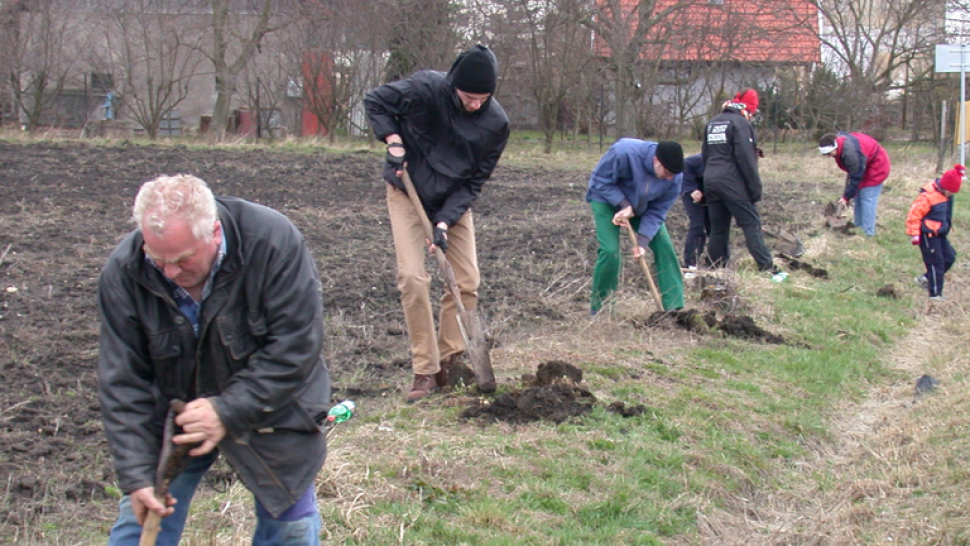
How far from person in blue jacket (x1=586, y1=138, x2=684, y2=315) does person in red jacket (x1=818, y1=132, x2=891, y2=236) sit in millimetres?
5995

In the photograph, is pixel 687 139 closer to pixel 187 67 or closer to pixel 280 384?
pixel 187 67

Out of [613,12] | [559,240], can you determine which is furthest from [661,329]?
[613,12]

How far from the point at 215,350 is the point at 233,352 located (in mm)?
58

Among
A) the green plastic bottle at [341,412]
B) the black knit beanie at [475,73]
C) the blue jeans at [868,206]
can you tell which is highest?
the black knit beanie at [475,73]

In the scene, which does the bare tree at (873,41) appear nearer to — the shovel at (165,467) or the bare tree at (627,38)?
the bare tree at (627,38)

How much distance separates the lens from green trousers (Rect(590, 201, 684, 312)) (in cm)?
762

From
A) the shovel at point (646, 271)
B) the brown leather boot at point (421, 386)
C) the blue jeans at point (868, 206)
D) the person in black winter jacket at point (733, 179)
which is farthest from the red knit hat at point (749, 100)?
the brown leather boot at point (421, 386)

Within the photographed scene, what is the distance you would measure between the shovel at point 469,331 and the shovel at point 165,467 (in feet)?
9.25

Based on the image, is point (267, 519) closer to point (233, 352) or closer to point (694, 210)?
point (233, 352)

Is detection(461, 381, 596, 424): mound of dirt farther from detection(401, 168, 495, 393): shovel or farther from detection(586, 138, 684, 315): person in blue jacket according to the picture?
detection(586, 138, 684, 315): person in blue jacket

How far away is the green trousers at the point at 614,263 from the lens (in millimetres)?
7625

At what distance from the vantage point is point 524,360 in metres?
6.56

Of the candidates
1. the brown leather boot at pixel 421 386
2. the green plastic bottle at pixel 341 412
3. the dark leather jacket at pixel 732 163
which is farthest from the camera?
the dark leather jacket at pixel 732 163

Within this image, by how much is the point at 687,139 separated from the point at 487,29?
281 inches
